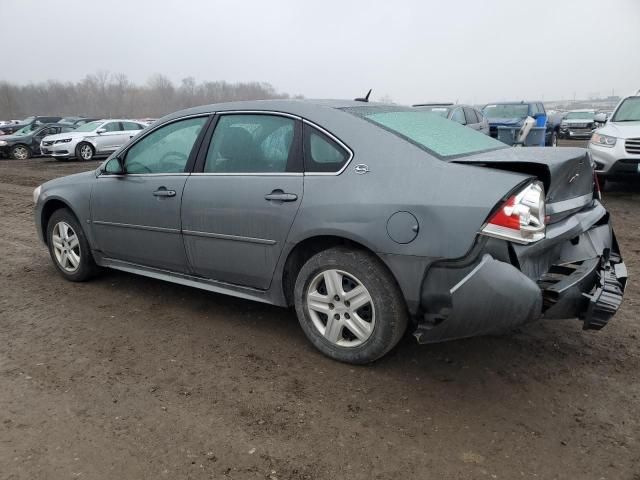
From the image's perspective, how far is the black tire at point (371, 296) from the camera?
A: 9.67ft

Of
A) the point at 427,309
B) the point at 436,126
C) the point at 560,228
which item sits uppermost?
the point at 436,126

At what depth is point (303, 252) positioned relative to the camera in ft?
11.0

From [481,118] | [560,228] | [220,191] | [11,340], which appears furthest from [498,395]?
[481,118]

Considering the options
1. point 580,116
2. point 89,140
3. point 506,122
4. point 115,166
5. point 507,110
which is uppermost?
point 115,166

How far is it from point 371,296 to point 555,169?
1.20 metres

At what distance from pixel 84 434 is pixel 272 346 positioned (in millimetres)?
1291

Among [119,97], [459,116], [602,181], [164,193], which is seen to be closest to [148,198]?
[164,193]

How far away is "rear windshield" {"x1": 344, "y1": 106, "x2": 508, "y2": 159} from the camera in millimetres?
3112

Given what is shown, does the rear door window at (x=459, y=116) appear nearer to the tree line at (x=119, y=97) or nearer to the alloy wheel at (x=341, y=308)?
the alloy wheel at (x=341, y=308)

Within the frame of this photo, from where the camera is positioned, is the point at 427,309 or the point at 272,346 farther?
the point at 272,346

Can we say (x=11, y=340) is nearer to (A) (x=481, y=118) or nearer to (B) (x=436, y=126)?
(B) (x=436, y=126)

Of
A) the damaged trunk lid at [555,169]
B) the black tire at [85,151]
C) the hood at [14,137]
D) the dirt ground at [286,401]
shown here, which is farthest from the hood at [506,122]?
the hood at [14,137]

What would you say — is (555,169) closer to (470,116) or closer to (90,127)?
(470,116)

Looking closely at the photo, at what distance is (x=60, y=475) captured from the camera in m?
2.30
